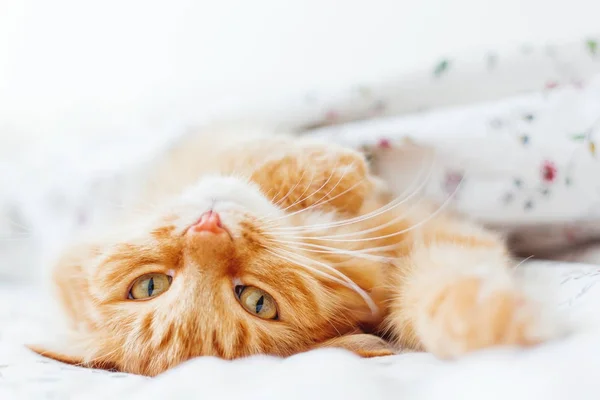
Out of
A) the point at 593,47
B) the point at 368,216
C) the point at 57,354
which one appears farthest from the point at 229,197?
the point at 593,47

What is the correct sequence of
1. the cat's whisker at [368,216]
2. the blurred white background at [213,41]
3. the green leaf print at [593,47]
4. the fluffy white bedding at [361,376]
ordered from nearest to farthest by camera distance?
the fluffy white bedding at [361,376]
the cat's whisker at [368,216]
the green leaf print at [593,47]
the blurred white background at [213,41]

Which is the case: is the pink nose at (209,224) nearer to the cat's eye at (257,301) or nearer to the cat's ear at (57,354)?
the cat's eye at (257,301)

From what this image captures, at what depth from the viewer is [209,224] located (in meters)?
0.72

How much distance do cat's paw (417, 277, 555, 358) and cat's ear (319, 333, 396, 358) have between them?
76 mm

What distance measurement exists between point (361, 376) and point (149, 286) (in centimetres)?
36

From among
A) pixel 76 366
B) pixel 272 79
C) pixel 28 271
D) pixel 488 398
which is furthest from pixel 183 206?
pixel 272 79

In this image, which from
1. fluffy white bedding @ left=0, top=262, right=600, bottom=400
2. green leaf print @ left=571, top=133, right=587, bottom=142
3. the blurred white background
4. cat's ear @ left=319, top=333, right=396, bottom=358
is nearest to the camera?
fluffy white bedding @ left=0, top=262, right=600, bottom=400

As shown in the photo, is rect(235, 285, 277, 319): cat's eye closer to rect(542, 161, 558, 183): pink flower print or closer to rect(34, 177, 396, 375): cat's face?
rect(34, 177, 396, 375): cat's face

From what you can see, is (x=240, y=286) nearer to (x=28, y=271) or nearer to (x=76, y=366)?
(x=76, y=366)

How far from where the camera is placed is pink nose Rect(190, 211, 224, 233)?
71 cm

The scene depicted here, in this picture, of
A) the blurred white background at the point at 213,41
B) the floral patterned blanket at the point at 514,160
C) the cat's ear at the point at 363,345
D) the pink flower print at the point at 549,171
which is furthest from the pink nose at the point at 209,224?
the blurred white background at the point at 213,41

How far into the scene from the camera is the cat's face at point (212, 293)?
68 cm

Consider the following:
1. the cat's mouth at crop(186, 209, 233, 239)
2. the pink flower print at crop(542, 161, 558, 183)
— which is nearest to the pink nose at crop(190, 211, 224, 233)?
the cat's mouth at crop(186, 209, 233, 239)

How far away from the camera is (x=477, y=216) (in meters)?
0.98
